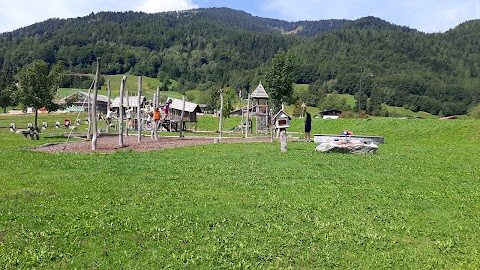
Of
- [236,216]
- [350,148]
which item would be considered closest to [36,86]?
[350,148]

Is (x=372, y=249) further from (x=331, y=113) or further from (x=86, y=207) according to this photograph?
(x=331, y=113)

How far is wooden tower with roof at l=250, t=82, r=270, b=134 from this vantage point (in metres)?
65.2

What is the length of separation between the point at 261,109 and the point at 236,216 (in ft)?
178

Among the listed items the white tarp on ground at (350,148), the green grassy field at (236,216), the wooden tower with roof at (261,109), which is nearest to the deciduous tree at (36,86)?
the wooden tower with roof at (261,109)

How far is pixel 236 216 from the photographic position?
466 inches

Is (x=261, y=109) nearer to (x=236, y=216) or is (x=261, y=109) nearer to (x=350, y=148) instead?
(x=350, y=148)

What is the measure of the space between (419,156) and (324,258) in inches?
782

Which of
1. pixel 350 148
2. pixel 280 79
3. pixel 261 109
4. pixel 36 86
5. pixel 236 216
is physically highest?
pixel 280 79

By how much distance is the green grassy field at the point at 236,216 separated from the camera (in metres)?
9.06

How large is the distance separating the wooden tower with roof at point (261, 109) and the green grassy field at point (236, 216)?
43.9m

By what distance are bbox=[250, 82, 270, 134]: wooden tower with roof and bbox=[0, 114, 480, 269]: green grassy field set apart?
4388cm

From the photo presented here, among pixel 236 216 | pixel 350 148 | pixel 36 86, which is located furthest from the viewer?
pixel 36 86

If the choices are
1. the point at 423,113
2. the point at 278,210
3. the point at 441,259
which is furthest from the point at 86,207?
the point at 423,113

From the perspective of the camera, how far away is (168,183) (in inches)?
641
